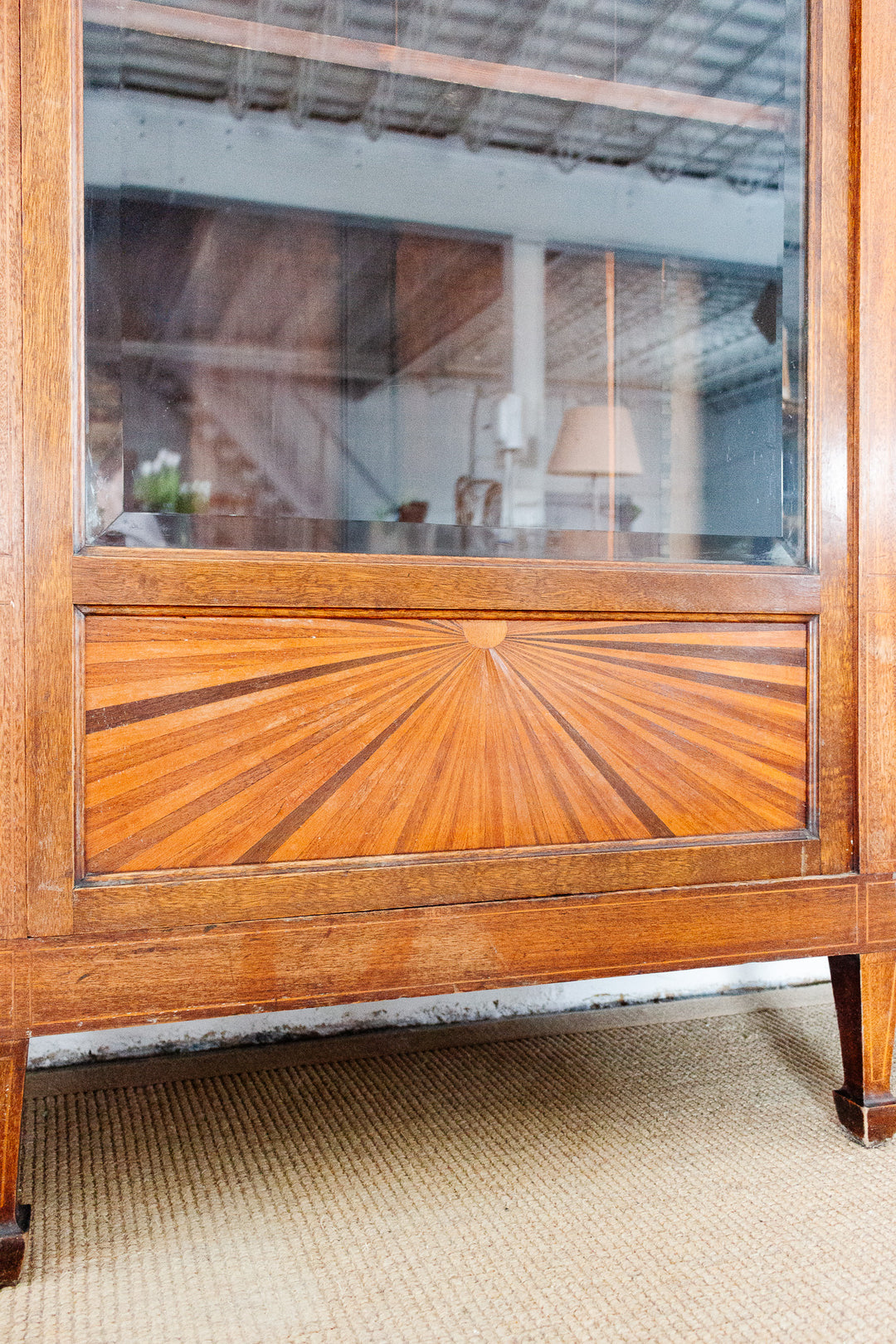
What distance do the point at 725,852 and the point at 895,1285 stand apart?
1.11 ft

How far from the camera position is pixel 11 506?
703 millimetres

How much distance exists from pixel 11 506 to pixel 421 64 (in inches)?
19.3

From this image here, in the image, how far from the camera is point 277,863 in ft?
2.53

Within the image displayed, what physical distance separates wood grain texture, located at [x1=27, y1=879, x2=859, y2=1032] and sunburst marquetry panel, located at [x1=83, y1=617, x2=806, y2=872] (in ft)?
0.18

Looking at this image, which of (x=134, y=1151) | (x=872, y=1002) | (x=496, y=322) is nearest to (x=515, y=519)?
(x=496, y=322)

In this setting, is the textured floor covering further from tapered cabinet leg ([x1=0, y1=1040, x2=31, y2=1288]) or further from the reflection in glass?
the reflection in glass

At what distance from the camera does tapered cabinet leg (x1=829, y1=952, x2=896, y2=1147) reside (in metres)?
0.92

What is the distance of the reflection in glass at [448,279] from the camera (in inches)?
29.7

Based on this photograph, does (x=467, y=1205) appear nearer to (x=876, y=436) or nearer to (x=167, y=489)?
(x=167, y=489)

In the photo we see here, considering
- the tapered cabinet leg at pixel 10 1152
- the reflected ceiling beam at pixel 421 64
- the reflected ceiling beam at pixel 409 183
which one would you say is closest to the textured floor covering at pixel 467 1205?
the tapered cabinet leg at pixel 10 1152

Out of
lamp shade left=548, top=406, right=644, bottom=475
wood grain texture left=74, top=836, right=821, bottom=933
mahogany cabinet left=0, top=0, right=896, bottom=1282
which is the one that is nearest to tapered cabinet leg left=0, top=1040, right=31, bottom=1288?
mahogany cabinet left=0, top=0, right=896, bottom=1282

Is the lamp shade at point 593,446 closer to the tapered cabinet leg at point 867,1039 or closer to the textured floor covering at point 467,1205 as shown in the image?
the tapered cabinet leg at point 867,1039

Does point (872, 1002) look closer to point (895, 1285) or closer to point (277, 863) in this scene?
point (895, 1285)

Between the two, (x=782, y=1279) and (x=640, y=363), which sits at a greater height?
(x=640, y=363)
